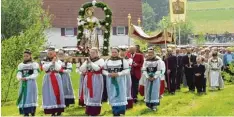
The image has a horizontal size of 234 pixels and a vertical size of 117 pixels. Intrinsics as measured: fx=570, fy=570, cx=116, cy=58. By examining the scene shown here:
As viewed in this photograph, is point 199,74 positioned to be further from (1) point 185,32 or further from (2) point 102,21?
(1) point 185,32

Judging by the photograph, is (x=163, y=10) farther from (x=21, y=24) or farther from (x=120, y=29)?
(x=21, y=24)

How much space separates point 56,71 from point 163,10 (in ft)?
357

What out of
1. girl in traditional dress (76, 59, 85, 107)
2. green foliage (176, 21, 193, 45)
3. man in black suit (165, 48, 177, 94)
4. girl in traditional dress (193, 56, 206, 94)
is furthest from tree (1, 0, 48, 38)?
green foliage (176, 21, 193, 45)

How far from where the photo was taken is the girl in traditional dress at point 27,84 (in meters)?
12.6

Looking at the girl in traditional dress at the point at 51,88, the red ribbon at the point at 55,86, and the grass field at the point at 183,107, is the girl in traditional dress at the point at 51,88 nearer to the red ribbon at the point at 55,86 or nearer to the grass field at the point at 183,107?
the red ribbon at the point at 55,86

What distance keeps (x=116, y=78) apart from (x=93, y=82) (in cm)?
54

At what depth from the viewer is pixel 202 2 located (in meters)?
113

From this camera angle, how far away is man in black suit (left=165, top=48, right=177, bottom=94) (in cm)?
1844

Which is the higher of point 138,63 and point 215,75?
point 138,63

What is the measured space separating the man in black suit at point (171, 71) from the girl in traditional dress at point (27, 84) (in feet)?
21.0

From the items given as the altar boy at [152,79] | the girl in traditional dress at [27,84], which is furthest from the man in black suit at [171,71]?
the girl in traditional dress at [27,84]

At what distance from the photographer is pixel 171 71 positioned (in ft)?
61.3

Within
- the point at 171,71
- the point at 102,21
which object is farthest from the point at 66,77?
the point at 171,71

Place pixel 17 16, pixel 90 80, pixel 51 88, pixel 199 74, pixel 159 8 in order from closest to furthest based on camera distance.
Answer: pixel 90 80, pixel 51 88, pixel 199 74, pixel 17 16, pixel 159 8
